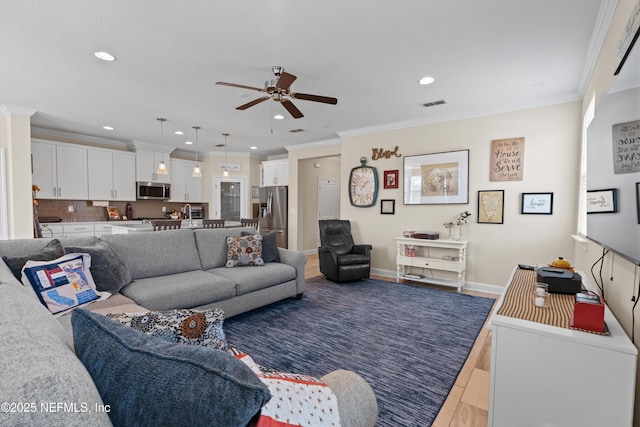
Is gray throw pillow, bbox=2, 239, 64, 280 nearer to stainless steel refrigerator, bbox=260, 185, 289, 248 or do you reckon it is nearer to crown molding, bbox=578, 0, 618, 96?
crown molding, bbox=578, 0, 618, 96

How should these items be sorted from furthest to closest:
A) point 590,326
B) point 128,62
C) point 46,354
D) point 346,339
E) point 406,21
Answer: point 128,62, point 346,339, point 406,21, point 590,326, point 46,354

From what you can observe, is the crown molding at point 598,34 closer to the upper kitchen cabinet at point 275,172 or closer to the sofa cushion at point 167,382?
the sofa cushion at point 167,382

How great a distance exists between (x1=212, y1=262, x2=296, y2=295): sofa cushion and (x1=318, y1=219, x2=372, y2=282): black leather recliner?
113 centimetres

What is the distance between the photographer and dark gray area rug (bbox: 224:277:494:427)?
1.99m

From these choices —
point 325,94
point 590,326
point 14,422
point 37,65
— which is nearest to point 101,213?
point 37,65

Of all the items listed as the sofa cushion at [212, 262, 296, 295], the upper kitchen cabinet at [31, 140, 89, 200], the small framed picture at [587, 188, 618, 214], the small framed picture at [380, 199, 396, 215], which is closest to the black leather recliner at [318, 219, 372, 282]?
the small framed picture at [380, 199, 396, 215]

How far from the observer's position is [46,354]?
55 centimetres

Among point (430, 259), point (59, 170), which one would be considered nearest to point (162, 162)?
point (59, 170)

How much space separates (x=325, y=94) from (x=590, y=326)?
134 inches

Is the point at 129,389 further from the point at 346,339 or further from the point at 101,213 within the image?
the point at 101,213

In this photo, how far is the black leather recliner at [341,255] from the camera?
4.65 m

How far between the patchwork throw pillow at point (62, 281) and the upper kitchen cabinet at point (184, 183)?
5.30 metres

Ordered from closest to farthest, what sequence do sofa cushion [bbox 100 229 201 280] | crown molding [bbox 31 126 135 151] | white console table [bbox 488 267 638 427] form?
white console table [bbox 488 267 638 427] → sofa cushion [bbox 100 229 201 280] → crown molding [bbox 31 126 135 151]

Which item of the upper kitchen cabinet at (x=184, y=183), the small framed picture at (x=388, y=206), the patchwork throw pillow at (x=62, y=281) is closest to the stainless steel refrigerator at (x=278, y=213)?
the upper kitchen cabinet at (x=184, y=183)
